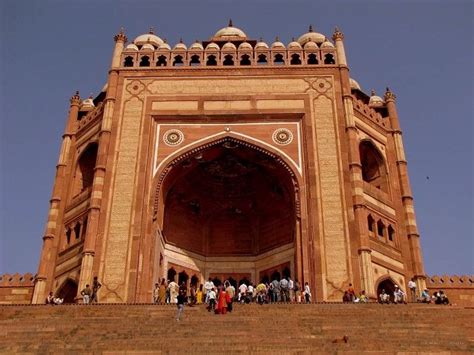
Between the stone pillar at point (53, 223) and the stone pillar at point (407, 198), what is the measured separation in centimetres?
1172

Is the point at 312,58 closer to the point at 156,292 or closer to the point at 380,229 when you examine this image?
the point at 380,229

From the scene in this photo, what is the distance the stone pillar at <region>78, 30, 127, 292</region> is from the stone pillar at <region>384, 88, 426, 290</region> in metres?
10.2

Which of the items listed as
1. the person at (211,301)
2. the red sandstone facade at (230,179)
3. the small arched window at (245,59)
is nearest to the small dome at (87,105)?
the red sandstone facade at (230,179)

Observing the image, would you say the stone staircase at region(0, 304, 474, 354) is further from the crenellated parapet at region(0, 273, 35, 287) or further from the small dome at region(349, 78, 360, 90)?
the small dome at region(349, 78, 360, 90)

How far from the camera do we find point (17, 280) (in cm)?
2098

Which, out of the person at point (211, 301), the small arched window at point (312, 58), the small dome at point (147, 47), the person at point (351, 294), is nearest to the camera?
the person at point (211, 301)

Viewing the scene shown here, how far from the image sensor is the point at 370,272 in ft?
58.7

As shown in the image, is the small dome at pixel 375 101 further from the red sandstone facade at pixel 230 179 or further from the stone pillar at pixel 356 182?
the stone pillar at pixel 356 182

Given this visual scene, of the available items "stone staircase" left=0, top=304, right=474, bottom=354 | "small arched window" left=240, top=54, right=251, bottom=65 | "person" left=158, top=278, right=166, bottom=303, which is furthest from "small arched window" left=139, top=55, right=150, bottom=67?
"stone staircase" left=0, top=304, right=474, bottom=354

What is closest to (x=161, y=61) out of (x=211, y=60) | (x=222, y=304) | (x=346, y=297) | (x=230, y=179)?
(x=211, y=60)

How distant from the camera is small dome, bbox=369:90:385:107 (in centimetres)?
2457

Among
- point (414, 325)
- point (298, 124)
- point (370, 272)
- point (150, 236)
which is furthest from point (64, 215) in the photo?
point (414, 325)

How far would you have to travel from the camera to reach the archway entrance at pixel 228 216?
2127 centimetres

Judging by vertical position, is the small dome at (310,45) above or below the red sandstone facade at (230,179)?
above
